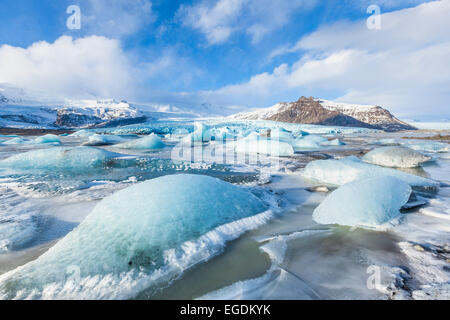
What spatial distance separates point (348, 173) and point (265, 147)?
389 centimetres

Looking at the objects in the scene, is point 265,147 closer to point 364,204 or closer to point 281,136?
point 364,204

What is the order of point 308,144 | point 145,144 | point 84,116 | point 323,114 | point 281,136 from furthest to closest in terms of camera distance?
point 323,114
point 84,116
point 281,136
point 308,144
point 145,144

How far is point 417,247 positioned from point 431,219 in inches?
26.3

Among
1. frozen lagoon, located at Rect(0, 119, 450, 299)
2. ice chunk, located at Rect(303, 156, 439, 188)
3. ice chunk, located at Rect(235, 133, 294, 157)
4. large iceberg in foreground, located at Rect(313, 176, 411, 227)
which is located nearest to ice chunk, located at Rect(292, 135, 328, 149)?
ice chunk, located at Rect(235, 133, 294, 157)

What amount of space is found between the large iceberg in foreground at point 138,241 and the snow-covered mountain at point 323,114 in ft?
232

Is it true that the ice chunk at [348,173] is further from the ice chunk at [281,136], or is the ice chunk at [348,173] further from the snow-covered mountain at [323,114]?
the snow-covered mountain at [323,114]

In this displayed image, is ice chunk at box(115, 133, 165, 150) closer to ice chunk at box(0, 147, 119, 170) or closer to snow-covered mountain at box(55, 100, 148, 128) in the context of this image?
ice chunk at box(0, 147, 119, 170)

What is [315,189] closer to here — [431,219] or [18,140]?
[431,219]

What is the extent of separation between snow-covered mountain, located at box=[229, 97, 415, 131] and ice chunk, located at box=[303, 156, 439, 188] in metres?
69.0

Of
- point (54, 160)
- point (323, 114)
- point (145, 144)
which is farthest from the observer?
point (323, 114)

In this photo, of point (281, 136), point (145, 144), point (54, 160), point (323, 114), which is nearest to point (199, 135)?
point (145, 144)

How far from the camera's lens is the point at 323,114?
249 ft

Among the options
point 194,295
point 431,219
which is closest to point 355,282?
point 194,295

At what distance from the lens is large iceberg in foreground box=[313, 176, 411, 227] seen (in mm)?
1555
